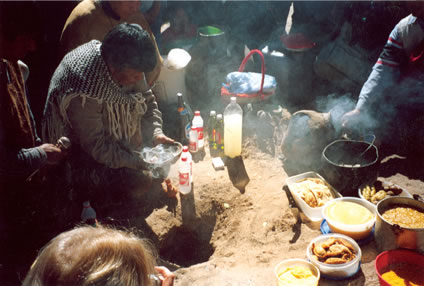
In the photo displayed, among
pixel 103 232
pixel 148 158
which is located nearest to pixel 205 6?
pixel 148 158

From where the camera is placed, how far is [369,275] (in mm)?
2758

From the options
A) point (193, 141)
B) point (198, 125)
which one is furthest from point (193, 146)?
point (198, 125)

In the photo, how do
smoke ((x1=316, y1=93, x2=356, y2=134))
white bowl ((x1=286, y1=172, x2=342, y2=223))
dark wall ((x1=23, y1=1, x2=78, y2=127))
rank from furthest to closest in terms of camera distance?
smoke ((x1=316, y1=93, x2=356, y2=134)), dark wall ((x1=23, y1=1, x2=78, y2=127)), white bowl ((x1=286, y1=172, x2=342, y2=223))

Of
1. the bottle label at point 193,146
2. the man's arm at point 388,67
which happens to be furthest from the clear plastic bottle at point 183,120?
the man's arm at point 388,67

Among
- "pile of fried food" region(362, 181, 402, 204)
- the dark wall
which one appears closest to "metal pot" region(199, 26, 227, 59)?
the dark wall

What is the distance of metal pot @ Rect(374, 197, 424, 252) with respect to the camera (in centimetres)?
254

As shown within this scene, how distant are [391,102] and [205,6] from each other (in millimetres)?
5172

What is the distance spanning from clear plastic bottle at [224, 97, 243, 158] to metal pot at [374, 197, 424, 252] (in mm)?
2303

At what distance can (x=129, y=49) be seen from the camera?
2.82 meters

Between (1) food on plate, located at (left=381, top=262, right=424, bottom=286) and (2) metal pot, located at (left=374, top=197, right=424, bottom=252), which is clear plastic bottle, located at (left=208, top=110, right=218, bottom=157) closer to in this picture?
(2) metal pot, located at (left=374, top=197, right=424, bottom=252)

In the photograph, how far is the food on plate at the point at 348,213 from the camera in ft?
9.98

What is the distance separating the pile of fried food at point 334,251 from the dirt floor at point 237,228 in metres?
0.25

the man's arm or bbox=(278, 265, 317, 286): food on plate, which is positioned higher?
the man's arm

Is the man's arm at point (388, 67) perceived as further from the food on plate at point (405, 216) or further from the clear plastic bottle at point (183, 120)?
the clear plastic bottle at point (183, 120)
